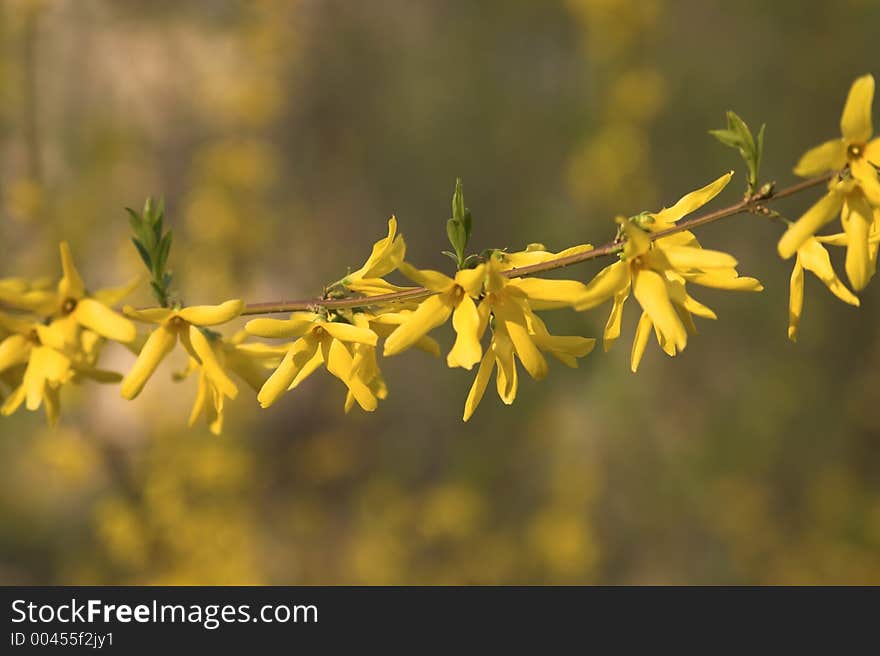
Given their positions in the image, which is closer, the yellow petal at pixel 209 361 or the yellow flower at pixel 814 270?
the yellow flower at pixel 814 270

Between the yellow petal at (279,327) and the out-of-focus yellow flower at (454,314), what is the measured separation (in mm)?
155

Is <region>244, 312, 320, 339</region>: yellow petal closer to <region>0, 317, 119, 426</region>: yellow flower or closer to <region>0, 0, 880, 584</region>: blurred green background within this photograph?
<region>0, 317, 119, 426</region>: yellow flower

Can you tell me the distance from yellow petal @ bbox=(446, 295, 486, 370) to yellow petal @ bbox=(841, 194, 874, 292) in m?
0.51

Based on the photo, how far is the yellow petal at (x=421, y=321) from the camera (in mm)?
1094

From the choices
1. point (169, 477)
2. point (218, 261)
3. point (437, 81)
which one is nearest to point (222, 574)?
point (169, 477)

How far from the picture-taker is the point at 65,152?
5.00 m

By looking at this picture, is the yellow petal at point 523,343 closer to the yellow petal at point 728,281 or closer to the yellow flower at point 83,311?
the yellow petal at point 728,281

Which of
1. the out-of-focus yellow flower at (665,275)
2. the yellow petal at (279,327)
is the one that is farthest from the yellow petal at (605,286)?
the yellow petal at (279,327)

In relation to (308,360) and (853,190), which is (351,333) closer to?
(308,360)

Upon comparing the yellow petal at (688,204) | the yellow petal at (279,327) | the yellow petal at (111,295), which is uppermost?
the yellow petal at (111,295)

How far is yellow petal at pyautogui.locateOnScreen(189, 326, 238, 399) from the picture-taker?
125 centimetres

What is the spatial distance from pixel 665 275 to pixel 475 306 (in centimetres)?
30

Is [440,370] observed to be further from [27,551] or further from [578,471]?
[27,551]

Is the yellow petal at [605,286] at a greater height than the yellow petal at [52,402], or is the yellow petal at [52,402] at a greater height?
the yellow petal at [52,402]
